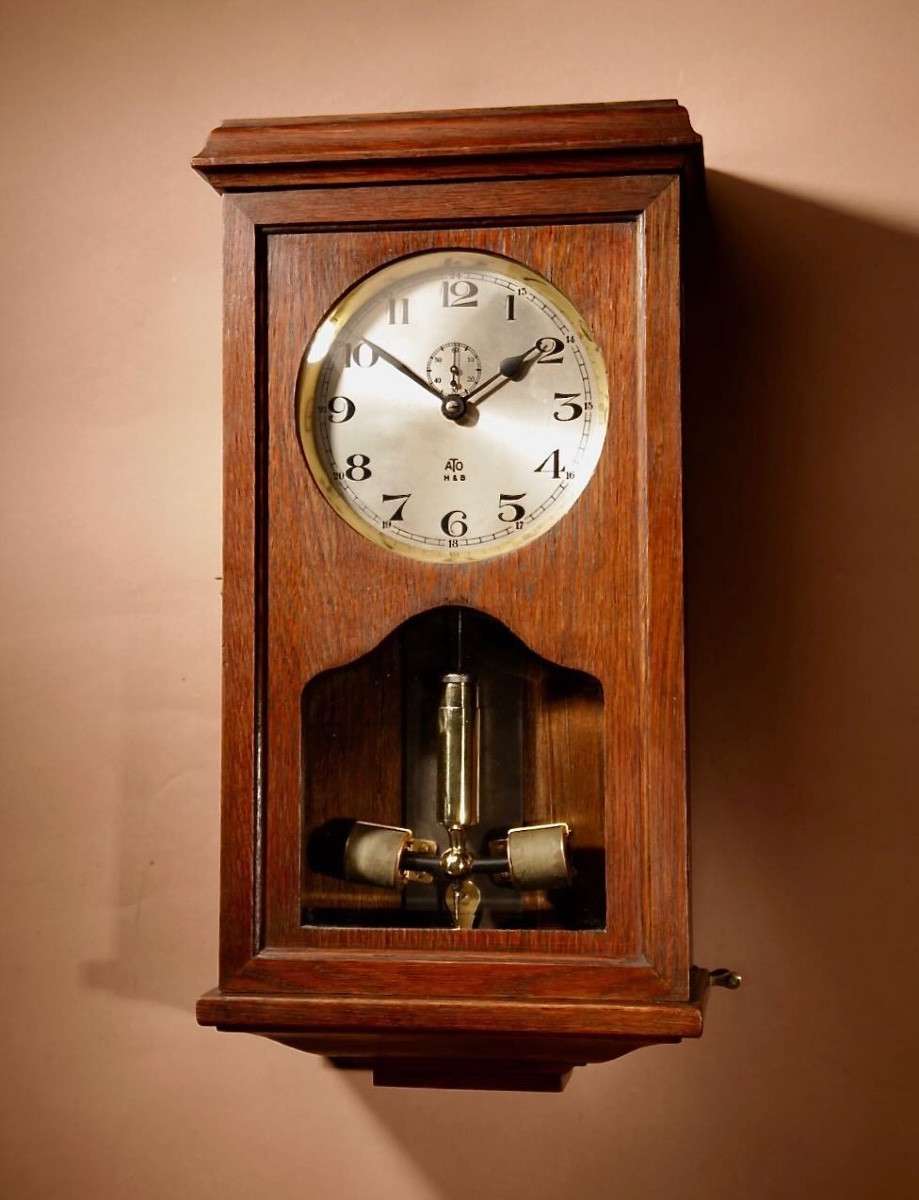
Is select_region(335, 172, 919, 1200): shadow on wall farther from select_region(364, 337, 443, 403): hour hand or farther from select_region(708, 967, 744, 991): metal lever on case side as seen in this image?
select_region(364, 337, 443, 403): hour hand

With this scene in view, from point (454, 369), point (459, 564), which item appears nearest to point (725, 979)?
point (459, 564)

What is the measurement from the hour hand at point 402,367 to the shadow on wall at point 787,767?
252mm

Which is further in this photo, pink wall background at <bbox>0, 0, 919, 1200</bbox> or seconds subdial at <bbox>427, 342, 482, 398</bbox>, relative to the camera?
pink wall background at <bbox>0, 0, 919, 1200</bbox>

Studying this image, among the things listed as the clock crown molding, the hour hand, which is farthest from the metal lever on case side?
the clock crown molding

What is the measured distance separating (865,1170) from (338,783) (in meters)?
0.52

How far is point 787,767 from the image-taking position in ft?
3.91

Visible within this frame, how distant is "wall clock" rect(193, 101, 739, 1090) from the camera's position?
991 millimetres

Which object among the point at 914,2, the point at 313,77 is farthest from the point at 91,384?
the point at 914,2

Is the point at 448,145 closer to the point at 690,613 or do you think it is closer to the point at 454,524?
the point at 454,524

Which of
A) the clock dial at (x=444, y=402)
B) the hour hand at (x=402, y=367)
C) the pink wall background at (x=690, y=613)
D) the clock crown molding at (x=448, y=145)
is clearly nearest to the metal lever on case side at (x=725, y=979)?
the pink wall background at (x=690, y=613)

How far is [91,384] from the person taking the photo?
131cm

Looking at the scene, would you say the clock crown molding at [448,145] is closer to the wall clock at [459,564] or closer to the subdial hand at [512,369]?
the wall clock at [459,564]

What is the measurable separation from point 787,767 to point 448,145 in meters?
0.54

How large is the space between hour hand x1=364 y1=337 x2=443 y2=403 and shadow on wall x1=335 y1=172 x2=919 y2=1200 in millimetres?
252
